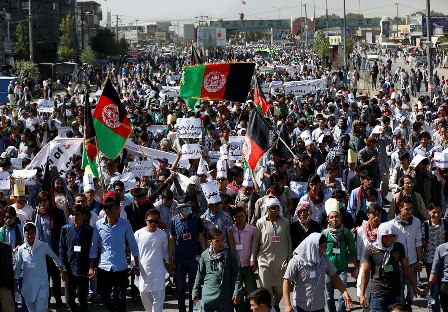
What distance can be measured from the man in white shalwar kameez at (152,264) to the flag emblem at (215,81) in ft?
28.8

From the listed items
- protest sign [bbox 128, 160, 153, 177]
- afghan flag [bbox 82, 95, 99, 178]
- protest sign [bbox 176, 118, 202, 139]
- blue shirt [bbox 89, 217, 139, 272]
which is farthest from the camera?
protest sign [bbox 176, 118, 202, 139]

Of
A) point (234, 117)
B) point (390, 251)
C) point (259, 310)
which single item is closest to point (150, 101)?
point (234, 117)

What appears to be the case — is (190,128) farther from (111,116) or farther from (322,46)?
(322,46)

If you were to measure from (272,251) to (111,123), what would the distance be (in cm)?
467

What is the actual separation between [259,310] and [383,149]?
10243 millimetres

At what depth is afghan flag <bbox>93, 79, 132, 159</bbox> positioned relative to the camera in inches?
557

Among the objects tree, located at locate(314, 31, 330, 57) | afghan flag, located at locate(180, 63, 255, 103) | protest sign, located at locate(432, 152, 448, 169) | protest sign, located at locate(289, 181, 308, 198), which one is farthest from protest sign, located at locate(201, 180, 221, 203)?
tree, located at locate(314, 31, 330, 57)

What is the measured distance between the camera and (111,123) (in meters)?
14.2

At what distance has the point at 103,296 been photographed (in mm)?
10602

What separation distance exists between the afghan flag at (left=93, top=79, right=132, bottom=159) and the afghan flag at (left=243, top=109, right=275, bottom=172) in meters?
1.68

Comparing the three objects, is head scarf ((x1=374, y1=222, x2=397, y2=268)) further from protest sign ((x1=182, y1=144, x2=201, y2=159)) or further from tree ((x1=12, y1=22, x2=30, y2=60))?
tree ((x1=12, y1=22, x2=30, y2=60))

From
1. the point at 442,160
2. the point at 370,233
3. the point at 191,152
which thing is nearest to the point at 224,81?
the point at 191,152

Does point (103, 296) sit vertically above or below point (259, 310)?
below

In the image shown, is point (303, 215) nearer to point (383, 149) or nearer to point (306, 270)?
point (306, 270)
